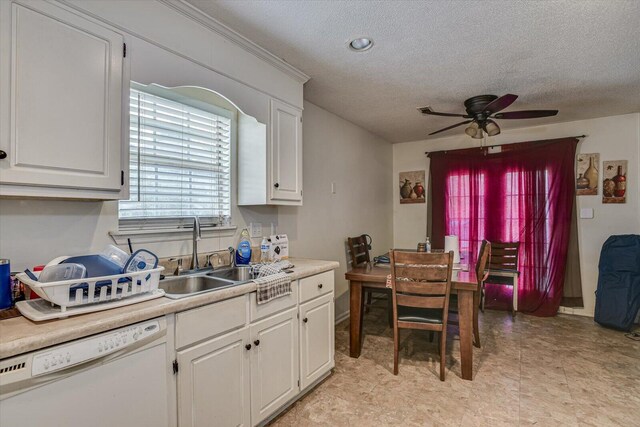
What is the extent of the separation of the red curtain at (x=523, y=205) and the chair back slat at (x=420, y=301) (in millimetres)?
2138

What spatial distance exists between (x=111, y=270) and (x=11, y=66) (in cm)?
83

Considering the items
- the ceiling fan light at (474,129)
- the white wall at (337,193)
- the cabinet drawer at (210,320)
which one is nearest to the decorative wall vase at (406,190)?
the white wall at (337,193)

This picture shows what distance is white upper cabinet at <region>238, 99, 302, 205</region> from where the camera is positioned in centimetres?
233

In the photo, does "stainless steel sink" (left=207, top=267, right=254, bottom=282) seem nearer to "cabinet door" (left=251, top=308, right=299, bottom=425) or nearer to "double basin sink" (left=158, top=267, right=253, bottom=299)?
"double basin sink" (left=158, top=267, right=253, bottom=299)

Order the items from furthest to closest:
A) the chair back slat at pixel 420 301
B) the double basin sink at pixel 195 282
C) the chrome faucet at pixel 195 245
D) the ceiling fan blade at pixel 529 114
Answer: the ceiling fan blade at pixel 529 114 < the chair back slat at pixel 420 301 < the chrome faucet at pixel 195 245 < the double basin sink at pixel 195 282

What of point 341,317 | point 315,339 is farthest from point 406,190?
point 315,339

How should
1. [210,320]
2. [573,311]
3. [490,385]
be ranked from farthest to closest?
[573,311], [490,385], [210,320]

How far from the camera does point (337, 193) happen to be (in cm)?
377

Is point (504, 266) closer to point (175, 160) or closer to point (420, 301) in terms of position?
point (420, 301)

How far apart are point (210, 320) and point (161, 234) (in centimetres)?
68

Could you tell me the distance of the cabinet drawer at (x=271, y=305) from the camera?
1.77 meters

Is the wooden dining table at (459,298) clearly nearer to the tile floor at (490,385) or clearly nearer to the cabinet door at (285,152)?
the tile floor at (490,385)

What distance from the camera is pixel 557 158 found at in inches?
157

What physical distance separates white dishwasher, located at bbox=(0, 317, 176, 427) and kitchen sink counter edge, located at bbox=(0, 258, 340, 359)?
29 millimetres
